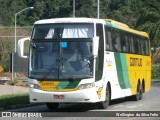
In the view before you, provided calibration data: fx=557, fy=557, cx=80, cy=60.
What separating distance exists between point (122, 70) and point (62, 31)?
5098mm

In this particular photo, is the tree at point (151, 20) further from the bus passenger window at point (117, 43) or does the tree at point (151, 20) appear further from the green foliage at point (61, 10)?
the bus passenger window at point (117, 43)

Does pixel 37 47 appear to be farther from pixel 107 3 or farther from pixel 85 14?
pixel 107 3

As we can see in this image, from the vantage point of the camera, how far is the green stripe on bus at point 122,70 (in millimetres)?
23722

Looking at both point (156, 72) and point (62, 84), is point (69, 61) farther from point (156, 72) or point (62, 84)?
point (156, 72)

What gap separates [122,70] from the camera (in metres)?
24.6

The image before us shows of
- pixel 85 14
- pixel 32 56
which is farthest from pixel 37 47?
pixel 85 14

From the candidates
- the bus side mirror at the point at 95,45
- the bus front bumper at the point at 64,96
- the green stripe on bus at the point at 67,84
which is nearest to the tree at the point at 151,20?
the bus side mirror at the point at 95,45

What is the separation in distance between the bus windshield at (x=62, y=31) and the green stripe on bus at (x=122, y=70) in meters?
3.20

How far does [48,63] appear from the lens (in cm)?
1992

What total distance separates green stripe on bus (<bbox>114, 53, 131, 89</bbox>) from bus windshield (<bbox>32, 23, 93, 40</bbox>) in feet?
10.5

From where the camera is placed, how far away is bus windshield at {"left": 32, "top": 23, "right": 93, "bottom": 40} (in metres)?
20.3

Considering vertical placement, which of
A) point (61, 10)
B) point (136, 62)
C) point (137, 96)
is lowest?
point (137, 96)

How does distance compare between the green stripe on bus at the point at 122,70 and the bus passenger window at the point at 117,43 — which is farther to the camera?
the green stripe on bus at the point at 122,70

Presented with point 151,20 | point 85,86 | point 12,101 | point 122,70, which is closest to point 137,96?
point 122,70
